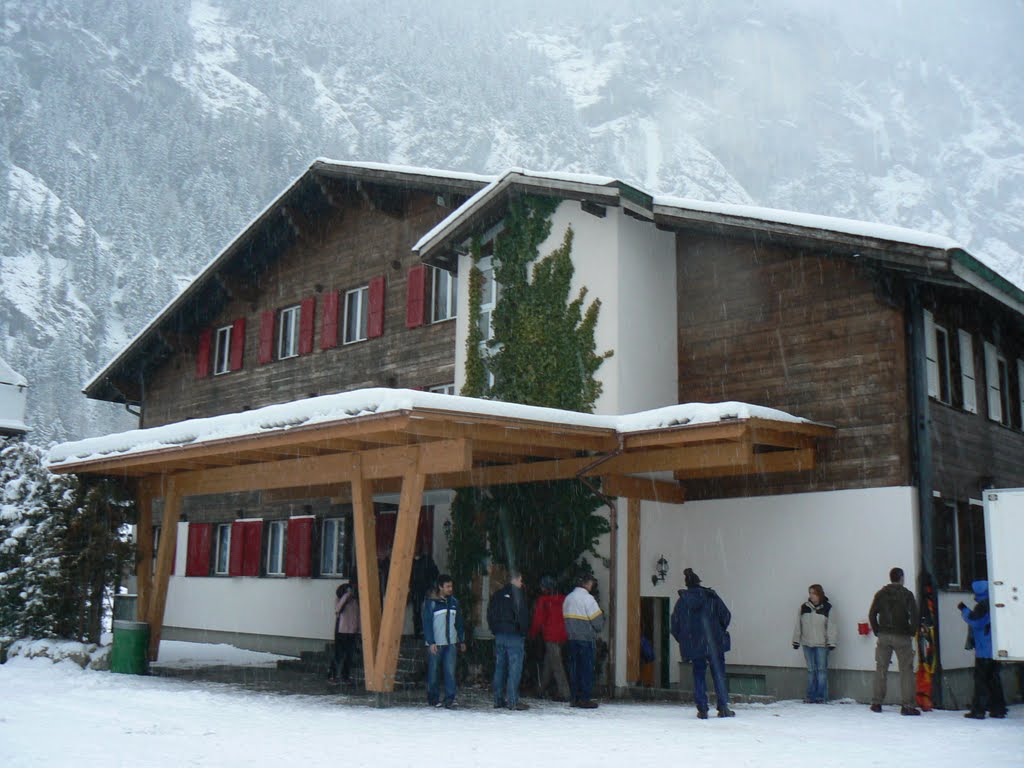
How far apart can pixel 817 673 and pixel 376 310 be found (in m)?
9.63

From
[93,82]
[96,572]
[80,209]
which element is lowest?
[96,572]

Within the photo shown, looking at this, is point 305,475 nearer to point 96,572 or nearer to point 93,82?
point 96,572

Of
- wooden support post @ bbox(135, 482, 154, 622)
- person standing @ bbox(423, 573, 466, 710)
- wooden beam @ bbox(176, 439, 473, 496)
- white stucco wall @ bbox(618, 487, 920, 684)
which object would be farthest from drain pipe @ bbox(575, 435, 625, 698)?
wooden support post @ bbox(135, 482, 154, 622)

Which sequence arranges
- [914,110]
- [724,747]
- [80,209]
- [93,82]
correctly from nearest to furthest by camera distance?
[724,747] → [80,209] → [93,82] → [914,110]

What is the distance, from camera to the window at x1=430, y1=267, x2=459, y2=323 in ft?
58.2

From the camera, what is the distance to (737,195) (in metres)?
174

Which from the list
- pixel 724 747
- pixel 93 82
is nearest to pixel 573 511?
pixel 724 747

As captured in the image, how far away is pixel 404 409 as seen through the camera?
10195 mm

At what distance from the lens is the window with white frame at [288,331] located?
20.7 m

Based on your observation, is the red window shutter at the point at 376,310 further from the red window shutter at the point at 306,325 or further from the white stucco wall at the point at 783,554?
the white stucco wall at the point at 783,554

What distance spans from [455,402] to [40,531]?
820cm

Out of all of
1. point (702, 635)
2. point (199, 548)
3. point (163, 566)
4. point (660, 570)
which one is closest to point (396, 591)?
point (702, 635)

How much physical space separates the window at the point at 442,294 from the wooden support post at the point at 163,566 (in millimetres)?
4914

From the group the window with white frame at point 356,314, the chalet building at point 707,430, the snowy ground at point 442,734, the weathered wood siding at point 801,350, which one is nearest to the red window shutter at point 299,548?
the chalet building at point 707,430
